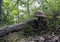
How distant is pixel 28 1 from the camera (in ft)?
13.9

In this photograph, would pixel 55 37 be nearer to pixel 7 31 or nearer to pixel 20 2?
pixel 7 31

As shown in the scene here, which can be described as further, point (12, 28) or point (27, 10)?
point (27, 10)

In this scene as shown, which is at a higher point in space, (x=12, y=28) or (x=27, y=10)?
(x=27, y=10)

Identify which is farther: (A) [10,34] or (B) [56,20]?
(B) [56,20]

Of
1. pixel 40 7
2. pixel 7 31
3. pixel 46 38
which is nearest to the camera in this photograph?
pixel 7 31

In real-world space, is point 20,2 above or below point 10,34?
above

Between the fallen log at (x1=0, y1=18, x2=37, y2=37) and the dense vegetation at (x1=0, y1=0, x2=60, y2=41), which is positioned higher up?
the dense vegetation at (x1=0, y1=0, x2=60, y2=41)

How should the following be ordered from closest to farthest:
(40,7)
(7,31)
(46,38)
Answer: (7,31)
(46,38)
(40,7)

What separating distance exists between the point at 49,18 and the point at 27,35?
63 cm

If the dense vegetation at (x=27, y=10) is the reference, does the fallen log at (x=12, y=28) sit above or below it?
below

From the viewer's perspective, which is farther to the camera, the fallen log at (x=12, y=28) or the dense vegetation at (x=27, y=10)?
the dense vegetation at (x=27, y=10)

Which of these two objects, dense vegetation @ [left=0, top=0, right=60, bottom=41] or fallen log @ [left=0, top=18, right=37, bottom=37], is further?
dense vegetation @ [left=0, top=0, right=60, bottom=41]

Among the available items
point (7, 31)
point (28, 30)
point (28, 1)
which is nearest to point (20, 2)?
point (28, 1)

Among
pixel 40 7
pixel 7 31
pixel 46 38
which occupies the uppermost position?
pixel 40 7
